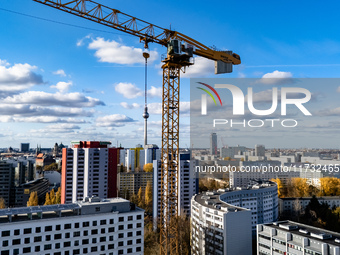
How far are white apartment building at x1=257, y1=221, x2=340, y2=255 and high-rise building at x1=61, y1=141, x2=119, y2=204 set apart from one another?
37.2 feet

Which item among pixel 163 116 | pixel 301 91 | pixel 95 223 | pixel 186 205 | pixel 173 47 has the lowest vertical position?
pixel 186 205

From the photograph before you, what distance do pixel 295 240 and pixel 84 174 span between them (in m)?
13.4

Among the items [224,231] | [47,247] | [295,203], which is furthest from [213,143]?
[47,247]

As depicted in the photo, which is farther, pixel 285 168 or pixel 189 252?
pixel 285 168

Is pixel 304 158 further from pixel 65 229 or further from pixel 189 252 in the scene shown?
pixel 65 229

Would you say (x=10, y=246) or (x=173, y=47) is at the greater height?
(x=173, y=47)

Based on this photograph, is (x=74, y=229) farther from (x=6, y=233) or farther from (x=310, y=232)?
(x=310, y=232)

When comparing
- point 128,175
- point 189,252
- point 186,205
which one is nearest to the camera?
point 189,252

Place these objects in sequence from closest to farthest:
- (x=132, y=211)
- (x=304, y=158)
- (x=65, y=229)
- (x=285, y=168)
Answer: (x=65, y=229), (x=132, y=211), (x=285, y=168), (x=304, y=158)

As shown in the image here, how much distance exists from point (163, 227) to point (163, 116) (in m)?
4.60

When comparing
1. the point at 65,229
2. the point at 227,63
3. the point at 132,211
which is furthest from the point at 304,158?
the point at 65,229

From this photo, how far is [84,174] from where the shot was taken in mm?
18453

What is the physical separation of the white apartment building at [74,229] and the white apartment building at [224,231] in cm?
291

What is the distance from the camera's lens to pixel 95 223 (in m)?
9.38
